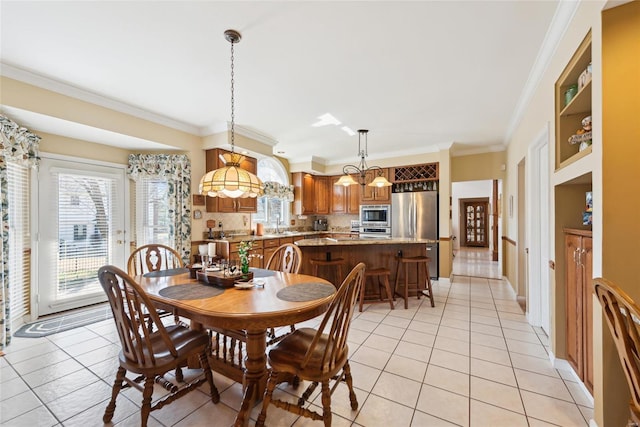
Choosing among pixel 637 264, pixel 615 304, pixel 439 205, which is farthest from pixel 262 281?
pixel 439 205

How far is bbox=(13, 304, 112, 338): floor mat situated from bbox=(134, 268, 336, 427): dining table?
1.91 m

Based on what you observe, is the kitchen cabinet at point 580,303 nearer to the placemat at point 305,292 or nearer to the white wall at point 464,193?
the placemat at point 305,292

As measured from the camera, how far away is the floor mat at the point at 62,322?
2.88 metres

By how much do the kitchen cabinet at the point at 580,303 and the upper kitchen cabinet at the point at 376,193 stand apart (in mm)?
3848

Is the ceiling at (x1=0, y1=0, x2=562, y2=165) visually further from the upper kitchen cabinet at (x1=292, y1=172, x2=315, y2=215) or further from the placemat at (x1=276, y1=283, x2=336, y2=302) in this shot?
the upper kitchen cabinet at (x1=292, y1=172, x2=315, y2=215)

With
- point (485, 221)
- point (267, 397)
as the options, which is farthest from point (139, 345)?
point (485, 221)

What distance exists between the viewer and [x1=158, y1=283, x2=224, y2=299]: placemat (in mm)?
1756

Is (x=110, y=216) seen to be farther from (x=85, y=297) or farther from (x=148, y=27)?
(x=148, y=27)

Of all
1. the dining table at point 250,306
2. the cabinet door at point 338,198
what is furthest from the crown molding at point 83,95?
the cabinet door at point 338,198

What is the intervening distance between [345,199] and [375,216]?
3.19 ft

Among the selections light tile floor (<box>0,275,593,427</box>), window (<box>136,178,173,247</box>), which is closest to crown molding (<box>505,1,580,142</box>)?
light tile floor (<box>0,275,593,427</box>)

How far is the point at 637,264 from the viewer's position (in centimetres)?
140

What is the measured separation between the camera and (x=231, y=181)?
208 cm

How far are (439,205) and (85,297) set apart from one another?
596cm
